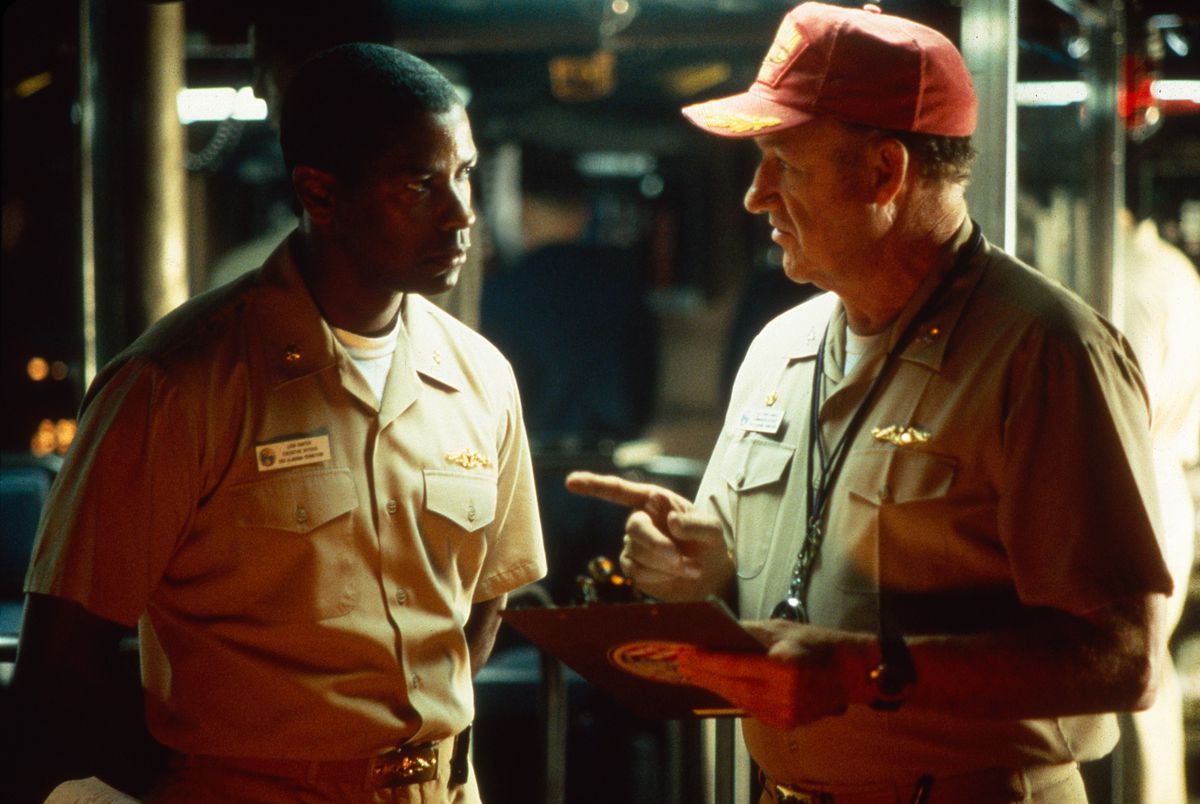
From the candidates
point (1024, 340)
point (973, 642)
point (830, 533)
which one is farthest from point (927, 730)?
point (1024, 340)

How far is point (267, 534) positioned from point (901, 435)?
1.12 meters

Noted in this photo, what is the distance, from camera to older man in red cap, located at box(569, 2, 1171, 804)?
2.09 metres

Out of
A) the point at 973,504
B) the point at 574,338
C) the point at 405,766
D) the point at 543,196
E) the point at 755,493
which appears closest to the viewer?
the point at 973,504

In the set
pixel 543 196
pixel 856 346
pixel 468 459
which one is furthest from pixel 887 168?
pixel 543 196

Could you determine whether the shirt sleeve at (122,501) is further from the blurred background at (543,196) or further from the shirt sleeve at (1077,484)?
the blurred background at (543,196)

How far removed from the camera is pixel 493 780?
4.97 meters

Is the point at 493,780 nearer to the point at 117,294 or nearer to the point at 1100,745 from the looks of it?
the point at 117,294

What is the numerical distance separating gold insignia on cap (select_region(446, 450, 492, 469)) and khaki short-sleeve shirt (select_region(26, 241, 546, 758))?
25mm

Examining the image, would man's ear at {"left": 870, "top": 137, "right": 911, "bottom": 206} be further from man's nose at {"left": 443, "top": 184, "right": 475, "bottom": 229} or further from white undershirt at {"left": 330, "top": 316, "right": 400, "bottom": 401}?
white undershirt at {"left": 330, "top": 316, "right": 400, "bottom": 401}

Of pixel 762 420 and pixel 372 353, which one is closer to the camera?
pixel 372 353

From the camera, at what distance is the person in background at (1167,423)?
459cm

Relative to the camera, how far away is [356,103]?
2424 millimetres

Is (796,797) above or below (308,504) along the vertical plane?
below

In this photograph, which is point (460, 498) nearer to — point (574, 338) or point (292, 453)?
point (292, 453)
